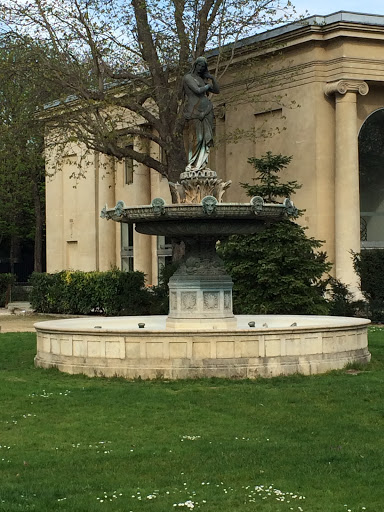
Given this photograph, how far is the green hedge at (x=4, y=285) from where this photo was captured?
146 feet

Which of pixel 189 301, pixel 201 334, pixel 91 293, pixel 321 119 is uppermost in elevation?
pixel 321 119

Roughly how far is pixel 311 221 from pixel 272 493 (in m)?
26.6

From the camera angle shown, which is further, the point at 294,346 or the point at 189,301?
the point at 189,301

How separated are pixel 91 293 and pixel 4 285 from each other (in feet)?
36.5

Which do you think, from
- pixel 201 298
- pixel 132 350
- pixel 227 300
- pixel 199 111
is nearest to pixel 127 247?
pixel 199 111

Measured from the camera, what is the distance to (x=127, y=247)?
4653cm

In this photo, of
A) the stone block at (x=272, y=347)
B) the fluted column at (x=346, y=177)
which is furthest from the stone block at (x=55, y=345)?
the fluted column at (x=346, y=177)

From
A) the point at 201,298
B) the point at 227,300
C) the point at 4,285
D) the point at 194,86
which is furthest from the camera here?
the point at 4,285

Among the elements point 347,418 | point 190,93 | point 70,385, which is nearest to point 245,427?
point 347,418

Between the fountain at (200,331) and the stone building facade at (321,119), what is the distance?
1529 centimetres

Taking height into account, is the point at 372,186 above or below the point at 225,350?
above

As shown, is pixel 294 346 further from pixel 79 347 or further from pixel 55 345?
pixel 55 345

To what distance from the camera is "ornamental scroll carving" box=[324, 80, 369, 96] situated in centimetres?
3322

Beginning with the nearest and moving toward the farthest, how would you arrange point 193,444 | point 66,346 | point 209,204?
point 193,444 < point 209,204 < point 66,346
